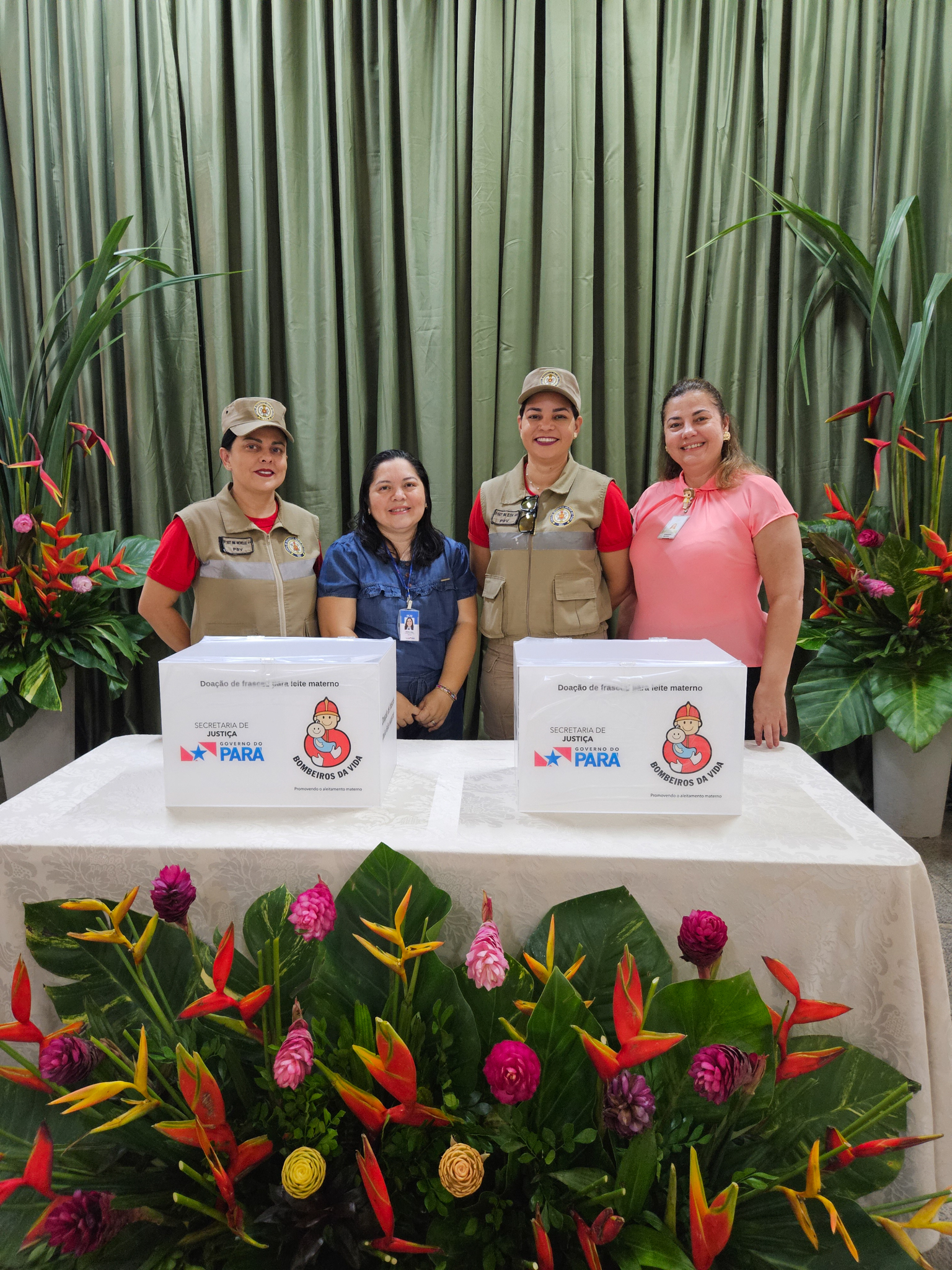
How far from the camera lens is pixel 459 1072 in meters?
0.86

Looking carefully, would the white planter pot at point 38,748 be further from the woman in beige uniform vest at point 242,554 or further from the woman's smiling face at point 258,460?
the woman's smiling face at point 258,460

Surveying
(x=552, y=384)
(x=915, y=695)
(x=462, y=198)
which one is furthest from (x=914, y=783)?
(x=462, y=198)

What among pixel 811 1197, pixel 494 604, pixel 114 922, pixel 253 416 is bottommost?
pixel 811 1197

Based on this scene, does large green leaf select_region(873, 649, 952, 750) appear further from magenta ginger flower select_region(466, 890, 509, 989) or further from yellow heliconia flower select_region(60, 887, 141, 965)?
yellow heliconia flower select_region(60, 887, 141, 965)

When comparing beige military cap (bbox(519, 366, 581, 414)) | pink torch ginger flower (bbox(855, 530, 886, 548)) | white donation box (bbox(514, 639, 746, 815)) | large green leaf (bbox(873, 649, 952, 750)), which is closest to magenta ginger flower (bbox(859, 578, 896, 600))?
pink torch ginger flower (bbox(855, 530, 886, 548))

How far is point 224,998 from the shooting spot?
70 centimetres

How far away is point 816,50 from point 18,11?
8.69 feet

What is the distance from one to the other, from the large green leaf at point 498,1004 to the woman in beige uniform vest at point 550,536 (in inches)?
40.9

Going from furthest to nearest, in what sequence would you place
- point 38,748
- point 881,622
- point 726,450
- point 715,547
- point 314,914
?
point 38,748 → point 881,622 → point 726,450 → point 715,547 → point 314,914

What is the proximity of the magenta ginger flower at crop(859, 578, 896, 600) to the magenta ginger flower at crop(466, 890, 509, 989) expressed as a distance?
1.98 metres

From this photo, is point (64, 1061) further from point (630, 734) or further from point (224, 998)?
point (630, 734)

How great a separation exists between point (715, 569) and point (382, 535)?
76 cm

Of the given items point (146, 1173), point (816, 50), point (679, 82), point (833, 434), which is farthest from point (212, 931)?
point (816, 50)

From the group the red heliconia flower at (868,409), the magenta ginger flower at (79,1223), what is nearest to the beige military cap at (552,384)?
the red heliconia flower at (868,409)
